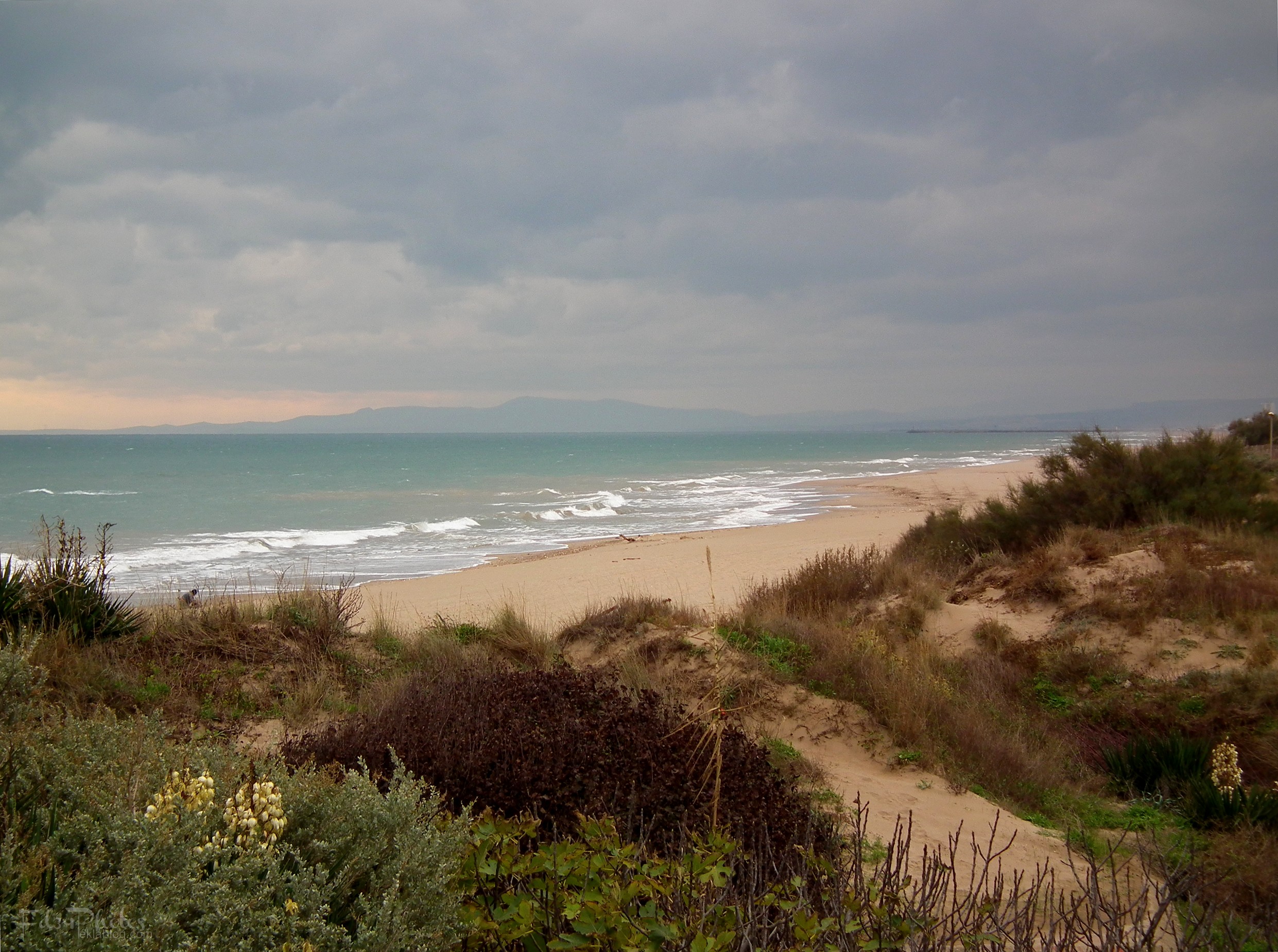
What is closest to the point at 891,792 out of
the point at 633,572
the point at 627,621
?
the point at 627,621

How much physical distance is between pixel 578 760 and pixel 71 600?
17.9 ft

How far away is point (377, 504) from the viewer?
128 feet

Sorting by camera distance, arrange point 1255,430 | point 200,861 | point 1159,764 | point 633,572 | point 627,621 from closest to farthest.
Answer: point 200,861
point 1159,764
point 627,621
point 633,572
point 1255,430

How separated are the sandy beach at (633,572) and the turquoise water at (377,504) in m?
2.08

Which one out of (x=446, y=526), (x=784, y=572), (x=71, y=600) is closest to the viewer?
(x=71, y=600)

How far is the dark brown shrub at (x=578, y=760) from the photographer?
13.1 feet

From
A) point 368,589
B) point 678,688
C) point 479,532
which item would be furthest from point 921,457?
point 678,688

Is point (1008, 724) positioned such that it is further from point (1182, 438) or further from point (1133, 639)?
point (1182, 438)

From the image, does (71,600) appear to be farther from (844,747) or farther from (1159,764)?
(1159,764)

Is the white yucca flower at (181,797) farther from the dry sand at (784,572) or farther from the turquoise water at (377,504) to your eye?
the turquoise water at (377,504)

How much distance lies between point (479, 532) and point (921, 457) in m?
66.2

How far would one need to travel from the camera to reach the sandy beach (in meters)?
12.9

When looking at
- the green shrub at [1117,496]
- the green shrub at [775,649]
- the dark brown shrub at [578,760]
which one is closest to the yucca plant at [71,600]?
the dark brown shrub at [578,760]

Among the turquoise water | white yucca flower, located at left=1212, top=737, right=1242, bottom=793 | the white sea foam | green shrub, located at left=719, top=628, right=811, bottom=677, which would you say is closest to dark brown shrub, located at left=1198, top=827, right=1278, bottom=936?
white yucca flower, located at left=1212, top=737, right=1242, bottom=793
